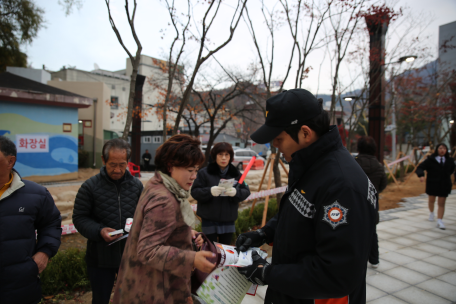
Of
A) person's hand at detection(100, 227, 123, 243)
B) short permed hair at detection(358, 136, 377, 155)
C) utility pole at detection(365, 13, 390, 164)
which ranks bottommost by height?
person's hand at detection(100, 227, 123, 243)

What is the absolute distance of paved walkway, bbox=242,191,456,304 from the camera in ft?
11.1

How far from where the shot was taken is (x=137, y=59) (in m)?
4.69

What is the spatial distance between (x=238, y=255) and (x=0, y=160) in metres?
1.68

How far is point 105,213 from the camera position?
2410mm

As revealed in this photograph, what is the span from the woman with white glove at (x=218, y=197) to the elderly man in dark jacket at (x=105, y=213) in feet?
3.86

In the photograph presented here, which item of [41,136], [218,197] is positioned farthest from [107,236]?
[41,136]

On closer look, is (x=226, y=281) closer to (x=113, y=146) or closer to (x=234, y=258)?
(x=234, y=258)

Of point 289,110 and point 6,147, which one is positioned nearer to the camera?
point 289,110

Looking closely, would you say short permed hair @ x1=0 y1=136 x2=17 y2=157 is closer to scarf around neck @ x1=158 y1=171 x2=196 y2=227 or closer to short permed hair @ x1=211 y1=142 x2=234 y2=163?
scarf around neck @ x1=158 y1=171 x2=196 y2=227

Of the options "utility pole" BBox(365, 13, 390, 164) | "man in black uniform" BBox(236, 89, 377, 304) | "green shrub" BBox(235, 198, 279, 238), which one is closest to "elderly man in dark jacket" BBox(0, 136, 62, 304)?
"man in black uniform" BBox(236, 89, 377, 304)

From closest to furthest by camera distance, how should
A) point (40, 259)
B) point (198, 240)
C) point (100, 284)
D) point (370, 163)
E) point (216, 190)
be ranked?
point (198, 240) → point (40, 259) → point (100, 284) → point (216, 190) → point (370, 163)

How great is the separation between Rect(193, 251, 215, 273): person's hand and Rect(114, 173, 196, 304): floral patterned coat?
26 mm

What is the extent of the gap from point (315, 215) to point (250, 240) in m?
A: 0.55

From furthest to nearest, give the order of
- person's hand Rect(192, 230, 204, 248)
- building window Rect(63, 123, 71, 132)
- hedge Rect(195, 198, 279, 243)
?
building window Rect(63, 123, 71, 132) → hedge Rect(195, 198, 279, 243) → person's hand Rect(192, 230, 204, 248)
